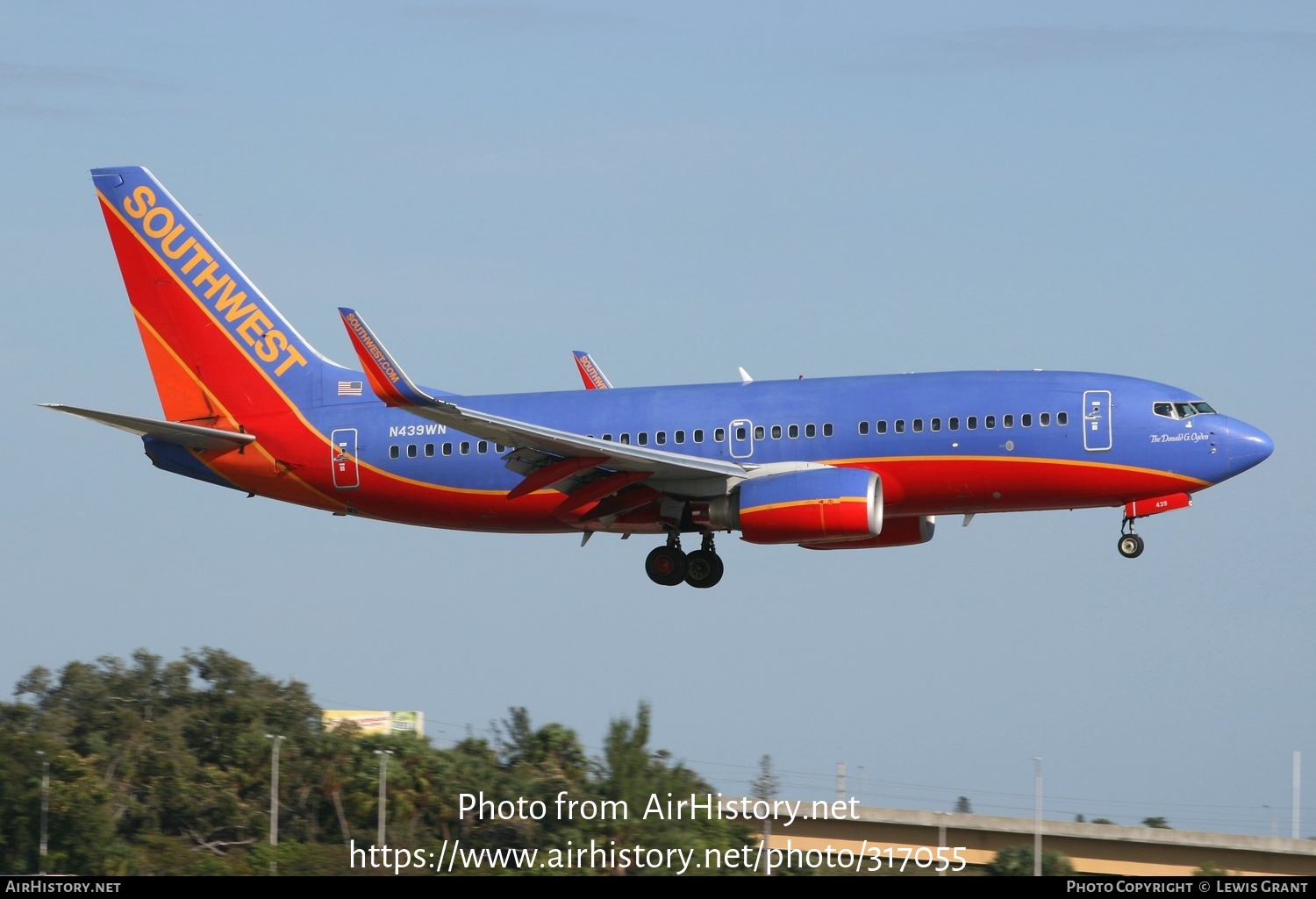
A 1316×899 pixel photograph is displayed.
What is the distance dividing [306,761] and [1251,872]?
36.6 meters

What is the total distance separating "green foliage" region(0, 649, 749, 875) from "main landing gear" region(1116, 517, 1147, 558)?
69.6 feet

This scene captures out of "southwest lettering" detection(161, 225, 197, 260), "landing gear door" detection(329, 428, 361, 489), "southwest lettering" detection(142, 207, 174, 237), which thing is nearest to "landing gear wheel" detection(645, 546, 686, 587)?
"landing gear door" detection(329, 428, 361, 489)

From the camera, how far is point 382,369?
4181 cm

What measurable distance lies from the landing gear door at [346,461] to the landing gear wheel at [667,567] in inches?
334

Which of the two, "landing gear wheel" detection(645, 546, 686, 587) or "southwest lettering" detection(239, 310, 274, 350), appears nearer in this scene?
"landing gear wheel" detection(645, 546, 686, 587)

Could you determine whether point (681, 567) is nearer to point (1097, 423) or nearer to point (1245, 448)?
point (1097, 423)

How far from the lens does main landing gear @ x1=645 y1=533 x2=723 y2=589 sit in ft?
162

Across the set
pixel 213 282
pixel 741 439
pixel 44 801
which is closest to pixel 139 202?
pixel 213 282

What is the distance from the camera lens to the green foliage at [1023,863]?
62562 mm

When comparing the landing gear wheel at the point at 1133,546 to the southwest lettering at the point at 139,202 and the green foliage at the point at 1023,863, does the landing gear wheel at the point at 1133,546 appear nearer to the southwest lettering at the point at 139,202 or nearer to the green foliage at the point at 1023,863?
the green foliage at the point at 1023,863

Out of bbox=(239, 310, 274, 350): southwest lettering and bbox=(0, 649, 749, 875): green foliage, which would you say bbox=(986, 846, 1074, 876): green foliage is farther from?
bbox=(239, 310, 274, 350): southwest lettering

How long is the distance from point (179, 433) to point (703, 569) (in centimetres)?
1491

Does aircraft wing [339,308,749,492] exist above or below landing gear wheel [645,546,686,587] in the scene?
above

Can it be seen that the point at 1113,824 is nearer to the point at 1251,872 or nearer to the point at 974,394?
the point at 1251,872
